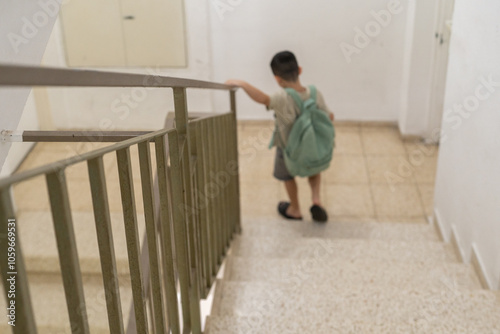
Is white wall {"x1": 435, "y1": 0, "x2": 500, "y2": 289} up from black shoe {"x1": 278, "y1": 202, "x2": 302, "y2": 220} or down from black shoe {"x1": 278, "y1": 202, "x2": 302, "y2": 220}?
up

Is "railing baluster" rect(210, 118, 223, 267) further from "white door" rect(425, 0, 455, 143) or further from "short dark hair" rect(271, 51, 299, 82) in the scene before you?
"white door" rect(425, 0, 455, 143)

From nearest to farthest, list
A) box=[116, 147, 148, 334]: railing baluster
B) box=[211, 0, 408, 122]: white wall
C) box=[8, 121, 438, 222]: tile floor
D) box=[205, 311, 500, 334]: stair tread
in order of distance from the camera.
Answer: box=[116, 147, 148, 334]: railing baluster → box=[205, 311, 500, 334]: stair tread → box=[8, 121, 438, 222]: tile floor → box=[211, 0, 408, 122]: white wall

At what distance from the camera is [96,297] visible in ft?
9.66

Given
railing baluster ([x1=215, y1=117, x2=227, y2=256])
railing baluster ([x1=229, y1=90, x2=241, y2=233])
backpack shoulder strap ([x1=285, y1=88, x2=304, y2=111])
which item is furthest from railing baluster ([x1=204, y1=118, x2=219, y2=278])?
backpack shoulder strap ([x1=285, y1=88, x2=304, y2=111])

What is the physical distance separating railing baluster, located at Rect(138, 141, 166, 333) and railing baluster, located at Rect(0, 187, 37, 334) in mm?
450

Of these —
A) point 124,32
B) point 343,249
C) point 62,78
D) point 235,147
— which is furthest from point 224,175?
point 124,32

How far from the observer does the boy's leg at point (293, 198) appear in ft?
11.3

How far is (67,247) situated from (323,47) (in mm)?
A: 4446

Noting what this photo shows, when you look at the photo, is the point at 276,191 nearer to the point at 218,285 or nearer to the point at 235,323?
the point at 218,285

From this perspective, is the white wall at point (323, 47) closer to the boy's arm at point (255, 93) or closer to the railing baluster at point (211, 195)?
the boy's arm at point (255, 93)

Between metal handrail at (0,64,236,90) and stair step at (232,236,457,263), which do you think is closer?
metal handrail at (0,64,236,90)

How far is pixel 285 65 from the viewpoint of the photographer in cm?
300

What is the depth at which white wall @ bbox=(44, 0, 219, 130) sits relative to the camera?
507 centimetres

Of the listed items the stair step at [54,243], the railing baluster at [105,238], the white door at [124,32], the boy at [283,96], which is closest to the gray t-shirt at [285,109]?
the boy at [283,96]
